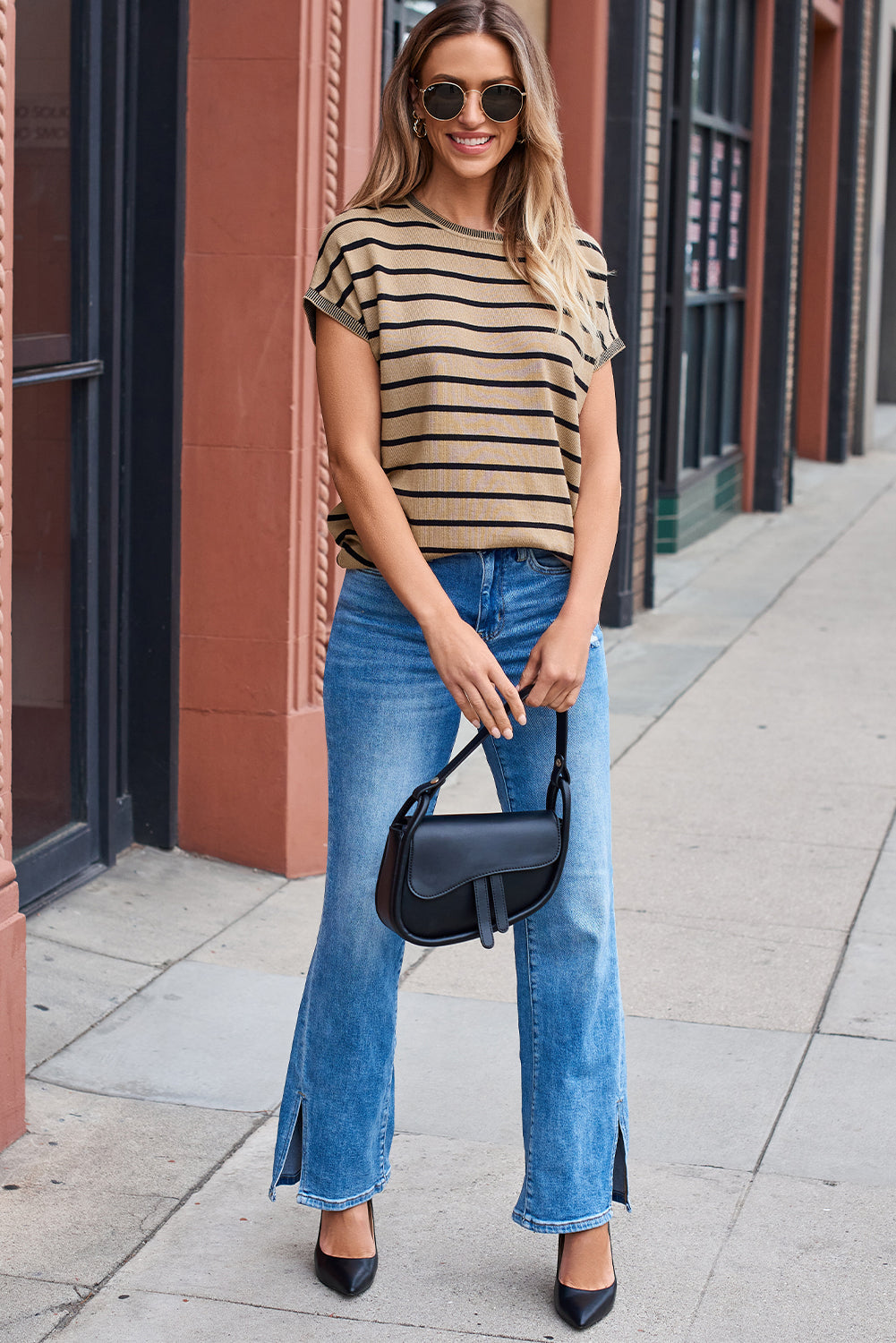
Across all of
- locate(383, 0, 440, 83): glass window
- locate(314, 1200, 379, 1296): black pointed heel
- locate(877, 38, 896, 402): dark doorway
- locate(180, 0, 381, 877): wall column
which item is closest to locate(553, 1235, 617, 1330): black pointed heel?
locate(314, 1200, 379, 1296): black pointed heel

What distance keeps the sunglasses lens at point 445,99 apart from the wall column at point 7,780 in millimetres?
997

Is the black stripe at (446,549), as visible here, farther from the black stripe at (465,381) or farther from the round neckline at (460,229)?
the round neckline at (460,229)

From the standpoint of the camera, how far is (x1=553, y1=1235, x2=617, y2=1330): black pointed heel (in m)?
2.85

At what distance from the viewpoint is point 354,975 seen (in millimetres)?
2832

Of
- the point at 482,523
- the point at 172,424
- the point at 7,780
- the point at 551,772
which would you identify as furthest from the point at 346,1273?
the point at 172,424

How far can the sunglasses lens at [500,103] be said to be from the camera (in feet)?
8.71

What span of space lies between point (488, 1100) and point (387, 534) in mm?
1543

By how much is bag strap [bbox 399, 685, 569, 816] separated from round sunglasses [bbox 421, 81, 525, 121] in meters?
0.87

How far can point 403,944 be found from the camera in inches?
113

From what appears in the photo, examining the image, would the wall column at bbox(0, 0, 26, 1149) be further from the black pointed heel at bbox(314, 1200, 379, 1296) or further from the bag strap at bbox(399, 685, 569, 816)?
the bag strap at bbox(399, 685, 569, 816)

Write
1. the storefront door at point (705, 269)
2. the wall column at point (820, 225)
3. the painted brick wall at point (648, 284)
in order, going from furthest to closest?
the wall column at point (820, 225)
the storefront door at point (705, 269)
the painted brick wall at point (648, 284)

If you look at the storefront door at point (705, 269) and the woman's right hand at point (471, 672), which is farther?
the storefront door at point (705, 269)

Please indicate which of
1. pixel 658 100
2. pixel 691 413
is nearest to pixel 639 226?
pixel 658 100

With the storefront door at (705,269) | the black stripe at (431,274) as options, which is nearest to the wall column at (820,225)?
the storefront door at (705,269)
